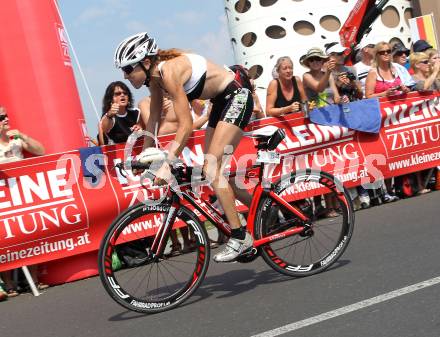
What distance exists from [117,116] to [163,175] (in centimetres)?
348

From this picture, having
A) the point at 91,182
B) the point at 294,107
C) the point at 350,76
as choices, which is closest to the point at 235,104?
the point at 91,182

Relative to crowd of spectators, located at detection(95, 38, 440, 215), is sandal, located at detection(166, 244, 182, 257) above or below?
below

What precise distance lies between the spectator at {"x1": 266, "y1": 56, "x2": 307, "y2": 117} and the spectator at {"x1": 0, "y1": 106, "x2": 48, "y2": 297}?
9.71 feet

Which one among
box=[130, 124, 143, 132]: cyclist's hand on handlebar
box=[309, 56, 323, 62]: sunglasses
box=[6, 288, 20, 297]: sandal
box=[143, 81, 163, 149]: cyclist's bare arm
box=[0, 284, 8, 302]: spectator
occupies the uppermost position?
box=[309, 56, 323, 62]: sunglasses

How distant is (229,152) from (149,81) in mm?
793

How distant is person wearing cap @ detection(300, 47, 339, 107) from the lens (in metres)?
9.25

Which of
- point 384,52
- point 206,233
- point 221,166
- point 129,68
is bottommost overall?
point 206,233

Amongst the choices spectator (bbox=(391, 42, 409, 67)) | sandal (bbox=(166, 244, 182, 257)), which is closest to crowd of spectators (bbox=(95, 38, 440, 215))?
spectator (bbox=(391, 42, 409, 67))

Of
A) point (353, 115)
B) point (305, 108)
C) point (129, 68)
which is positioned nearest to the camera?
point (129, 68)

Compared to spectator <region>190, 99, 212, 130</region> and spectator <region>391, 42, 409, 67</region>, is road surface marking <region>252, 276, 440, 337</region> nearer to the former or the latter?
spectator <region>190, 99, 212, 130</region>

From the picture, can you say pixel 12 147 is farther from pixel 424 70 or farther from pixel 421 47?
pixel 421 47

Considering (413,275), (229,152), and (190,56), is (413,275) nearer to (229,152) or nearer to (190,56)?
(229,152)

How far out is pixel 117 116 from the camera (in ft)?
27.6

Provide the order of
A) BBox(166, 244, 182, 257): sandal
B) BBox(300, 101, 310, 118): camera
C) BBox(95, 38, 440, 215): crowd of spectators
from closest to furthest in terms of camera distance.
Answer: BBox(166, 244, 182, 257): sandal, BBox(95, 38, 440, 215): crowd of spectators, BBox(300, 101, 310, 118): camera
